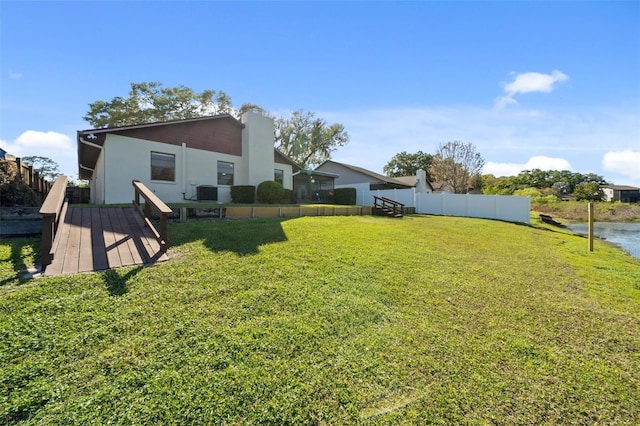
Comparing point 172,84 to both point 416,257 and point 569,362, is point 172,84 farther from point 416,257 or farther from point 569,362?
point 569,362

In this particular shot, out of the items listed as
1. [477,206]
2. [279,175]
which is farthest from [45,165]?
[477,206]

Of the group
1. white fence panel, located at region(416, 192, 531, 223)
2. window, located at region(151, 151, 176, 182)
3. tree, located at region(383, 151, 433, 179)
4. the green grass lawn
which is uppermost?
tree, located at region(383, 151, 433, 179)

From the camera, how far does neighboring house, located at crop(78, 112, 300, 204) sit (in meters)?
10.5

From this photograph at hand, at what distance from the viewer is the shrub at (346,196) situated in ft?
66.7

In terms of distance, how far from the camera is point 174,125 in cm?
1206

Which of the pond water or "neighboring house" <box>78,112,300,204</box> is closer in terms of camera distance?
"neighboring house" <box>78,112,300,204</box>

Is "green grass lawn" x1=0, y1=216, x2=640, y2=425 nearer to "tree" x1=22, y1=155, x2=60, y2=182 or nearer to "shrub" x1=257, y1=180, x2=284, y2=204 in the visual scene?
"shrub" x1=257, y1=180, x2=284, y2=204

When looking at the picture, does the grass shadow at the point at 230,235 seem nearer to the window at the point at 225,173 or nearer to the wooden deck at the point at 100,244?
the wooden deck at the point at 100,244

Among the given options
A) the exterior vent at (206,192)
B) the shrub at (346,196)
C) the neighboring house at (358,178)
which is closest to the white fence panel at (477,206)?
the shrub at (346,196)

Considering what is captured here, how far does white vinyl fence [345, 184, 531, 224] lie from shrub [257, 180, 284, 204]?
32.8 feet

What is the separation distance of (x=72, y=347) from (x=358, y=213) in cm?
1261

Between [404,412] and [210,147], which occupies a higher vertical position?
[210,147]

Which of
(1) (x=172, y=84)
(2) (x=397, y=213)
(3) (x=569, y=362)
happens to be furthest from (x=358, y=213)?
(1) (x=172, y=84)

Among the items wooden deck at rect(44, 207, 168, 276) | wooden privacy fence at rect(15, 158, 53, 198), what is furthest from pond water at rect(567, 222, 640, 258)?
wooden privacy fence at rect(15, 158, 53, 198)
